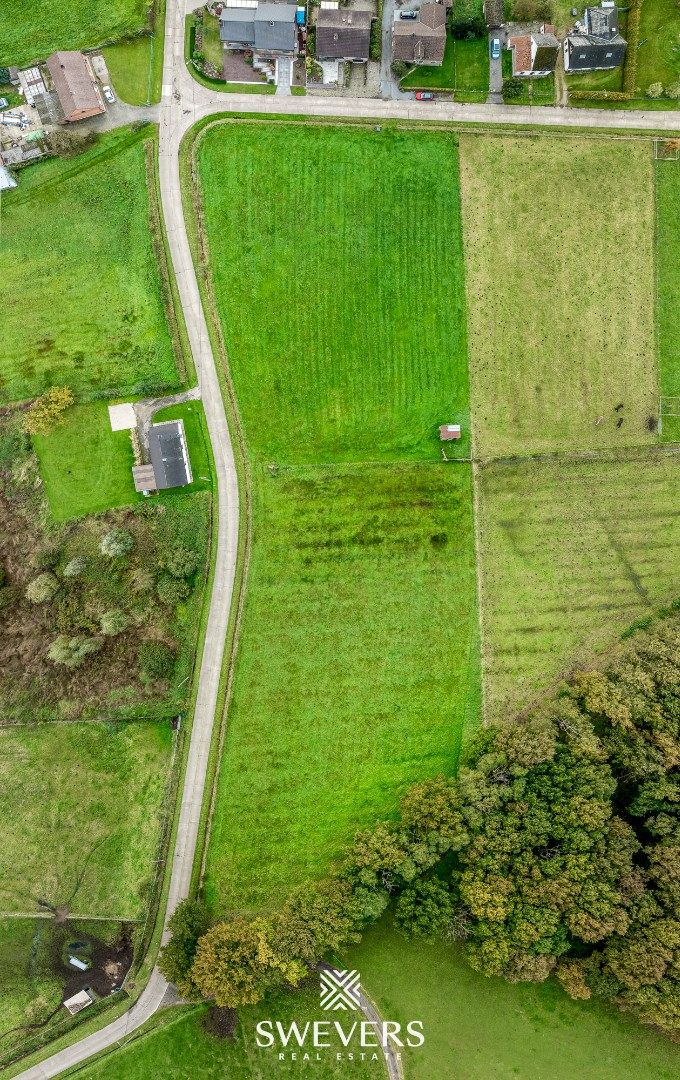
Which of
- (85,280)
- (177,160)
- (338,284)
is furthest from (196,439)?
(177,160)

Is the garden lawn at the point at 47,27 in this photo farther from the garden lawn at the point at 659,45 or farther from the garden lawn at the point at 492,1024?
the garden lawn at the point at 492,1024

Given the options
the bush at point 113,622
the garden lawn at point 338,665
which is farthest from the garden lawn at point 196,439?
the bush at point 113,622

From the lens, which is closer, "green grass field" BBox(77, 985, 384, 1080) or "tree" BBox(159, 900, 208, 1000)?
"tree" BBox(159, 900, 208, 1000)

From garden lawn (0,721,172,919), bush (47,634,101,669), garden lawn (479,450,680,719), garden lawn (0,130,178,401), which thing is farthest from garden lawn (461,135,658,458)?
garden lawn (0,721,172,919)

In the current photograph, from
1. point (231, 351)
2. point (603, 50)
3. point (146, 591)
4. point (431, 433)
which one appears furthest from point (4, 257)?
point (603, 50)

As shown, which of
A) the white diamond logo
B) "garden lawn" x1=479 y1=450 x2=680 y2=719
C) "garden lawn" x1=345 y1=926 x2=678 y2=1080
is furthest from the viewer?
"garden lawn" x1=479 y1=450 x2=680 y2=719

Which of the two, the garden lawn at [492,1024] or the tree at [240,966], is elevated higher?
the tree at [240,966]

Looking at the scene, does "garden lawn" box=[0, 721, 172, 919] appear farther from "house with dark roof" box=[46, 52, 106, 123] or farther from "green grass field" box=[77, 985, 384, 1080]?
"house with dark roof" box=[46, 52, 106, 123]
